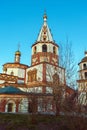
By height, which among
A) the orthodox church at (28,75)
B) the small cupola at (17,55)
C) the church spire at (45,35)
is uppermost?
the church spire at (45,35)

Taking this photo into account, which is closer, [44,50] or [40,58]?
[40,58]

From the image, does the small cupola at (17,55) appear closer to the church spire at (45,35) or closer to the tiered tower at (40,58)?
the tiered tower at (40,58)

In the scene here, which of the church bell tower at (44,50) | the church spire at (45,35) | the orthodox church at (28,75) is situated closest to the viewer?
the orthodox church at (28,75)

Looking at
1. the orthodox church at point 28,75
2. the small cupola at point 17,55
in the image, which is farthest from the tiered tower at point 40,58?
the small cupola at point 17,55

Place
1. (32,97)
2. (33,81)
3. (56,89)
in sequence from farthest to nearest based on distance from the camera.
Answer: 1. (33,81)
2. (32,97)
3. (56,89)

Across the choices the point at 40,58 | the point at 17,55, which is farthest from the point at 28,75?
the point at 17,55

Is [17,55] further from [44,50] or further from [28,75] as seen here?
[44,50]

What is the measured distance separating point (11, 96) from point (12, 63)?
43.1 ft

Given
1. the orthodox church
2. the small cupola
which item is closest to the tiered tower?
the orthodox church

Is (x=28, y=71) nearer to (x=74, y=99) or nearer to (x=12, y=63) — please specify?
(x=12, y=63)

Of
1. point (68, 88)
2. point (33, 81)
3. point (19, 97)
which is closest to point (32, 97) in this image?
point (19, 97)

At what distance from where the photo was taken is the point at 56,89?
1593 cm

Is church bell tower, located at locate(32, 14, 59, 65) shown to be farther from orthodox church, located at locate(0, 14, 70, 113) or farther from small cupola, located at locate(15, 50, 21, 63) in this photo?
small cupola, located at locate(15, 50, 21, 63)

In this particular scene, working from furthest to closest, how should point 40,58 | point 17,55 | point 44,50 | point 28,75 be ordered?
point 17,55 < point 28,75 < point 44,50 < point 40,58
